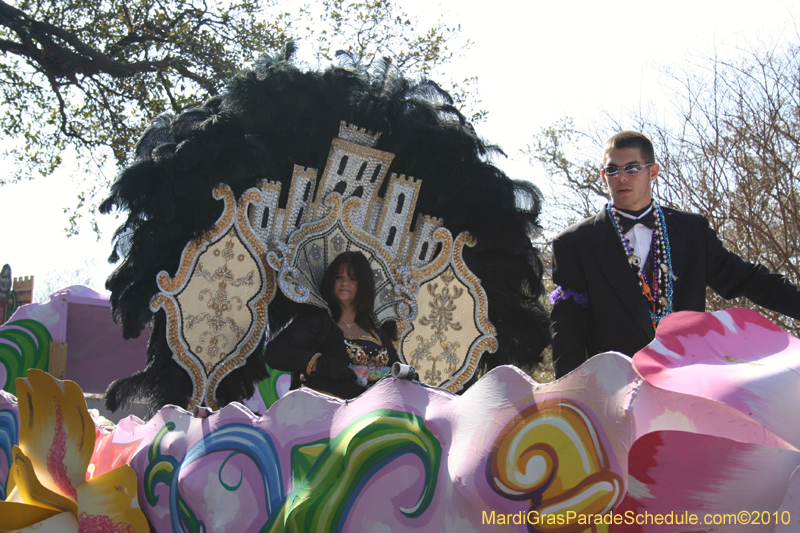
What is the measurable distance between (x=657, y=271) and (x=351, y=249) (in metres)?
1.49

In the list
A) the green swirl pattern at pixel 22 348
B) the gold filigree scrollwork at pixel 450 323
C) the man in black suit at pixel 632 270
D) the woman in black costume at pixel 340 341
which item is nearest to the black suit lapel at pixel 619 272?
the man in black suit at pixel 632 270

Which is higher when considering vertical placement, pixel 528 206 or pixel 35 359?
pixel 528 206

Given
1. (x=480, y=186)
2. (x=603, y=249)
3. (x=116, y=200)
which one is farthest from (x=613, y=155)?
(x=116, y=200)

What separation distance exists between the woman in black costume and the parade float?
97mm

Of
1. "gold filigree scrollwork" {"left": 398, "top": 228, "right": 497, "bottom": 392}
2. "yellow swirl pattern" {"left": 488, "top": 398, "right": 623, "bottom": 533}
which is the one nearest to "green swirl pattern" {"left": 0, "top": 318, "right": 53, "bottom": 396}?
"gold filigree scrollwork" {"left": 398, "top": 228, "right": 497, "bottom": 392}

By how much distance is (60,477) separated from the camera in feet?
7.15

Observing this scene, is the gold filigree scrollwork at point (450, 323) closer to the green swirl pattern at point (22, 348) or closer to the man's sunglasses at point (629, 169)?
the man's sunglasses at point (629, 169)

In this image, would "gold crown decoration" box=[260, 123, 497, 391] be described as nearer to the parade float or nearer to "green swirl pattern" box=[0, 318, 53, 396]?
the parade float

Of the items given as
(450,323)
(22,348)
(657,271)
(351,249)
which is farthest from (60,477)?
(22,348)

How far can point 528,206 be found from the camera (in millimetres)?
3332

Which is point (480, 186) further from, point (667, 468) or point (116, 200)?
point (667, 468)

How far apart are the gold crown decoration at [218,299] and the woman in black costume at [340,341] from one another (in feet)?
0.60

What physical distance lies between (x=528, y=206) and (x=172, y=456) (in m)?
2.01

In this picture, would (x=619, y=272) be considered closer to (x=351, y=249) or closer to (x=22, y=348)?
(x=351, y=249)
